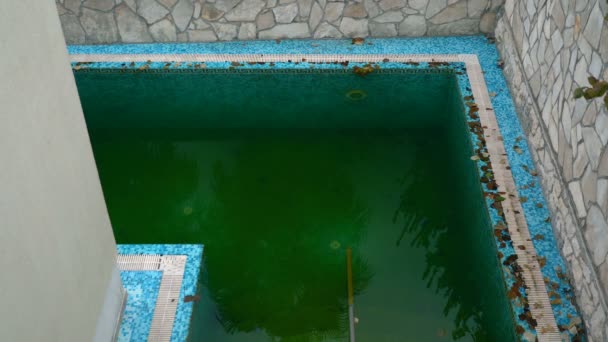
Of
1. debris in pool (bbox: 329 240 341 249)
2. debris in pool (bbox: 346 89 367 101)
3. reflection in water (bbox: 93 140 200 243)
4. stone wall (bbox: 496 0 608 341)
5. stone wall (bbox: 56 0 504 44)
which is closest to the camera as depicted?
stone wall (bbox: 496 0 608 341)

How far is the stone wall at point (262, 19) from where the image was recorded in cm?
605

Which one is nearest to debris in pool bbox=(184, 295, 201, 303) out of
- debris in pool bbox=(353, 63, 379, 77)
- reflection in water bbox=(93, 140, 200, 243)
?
reflection in water bbox=(93, 140, 200, 243)

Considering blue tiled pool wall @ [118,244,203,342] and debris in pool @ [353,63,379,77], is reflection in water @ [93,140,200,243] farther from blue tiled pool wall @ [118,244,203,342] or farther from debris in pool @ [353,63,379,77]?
debris in pool @ [353,63,379,77]

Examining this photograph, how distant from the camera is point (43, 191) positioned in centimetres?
242

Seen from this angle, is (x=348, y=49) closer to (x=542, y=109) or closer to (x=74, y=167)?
(x=542, y=109)

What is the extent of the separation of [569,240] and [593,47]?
1.25 m

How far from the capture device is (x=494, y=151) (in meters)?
4.81

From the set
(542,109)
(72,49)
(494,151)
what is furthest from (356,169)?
(72,49)

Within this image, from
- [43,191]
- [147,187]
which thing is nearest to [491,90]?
[147,187]

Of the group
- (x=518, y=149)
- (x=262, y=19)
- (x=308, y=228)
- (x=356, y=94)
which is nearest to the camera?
(x=308, y=228)

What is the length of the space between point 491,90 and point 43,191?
13.9 ft

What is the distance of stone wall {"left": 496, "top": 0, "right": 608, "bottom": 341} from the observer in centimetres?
349

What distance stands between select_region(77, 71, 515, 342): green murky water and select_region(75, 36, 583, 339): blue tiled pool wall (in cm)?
12

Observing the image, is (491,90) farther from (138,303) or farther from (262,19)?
(138,303)
